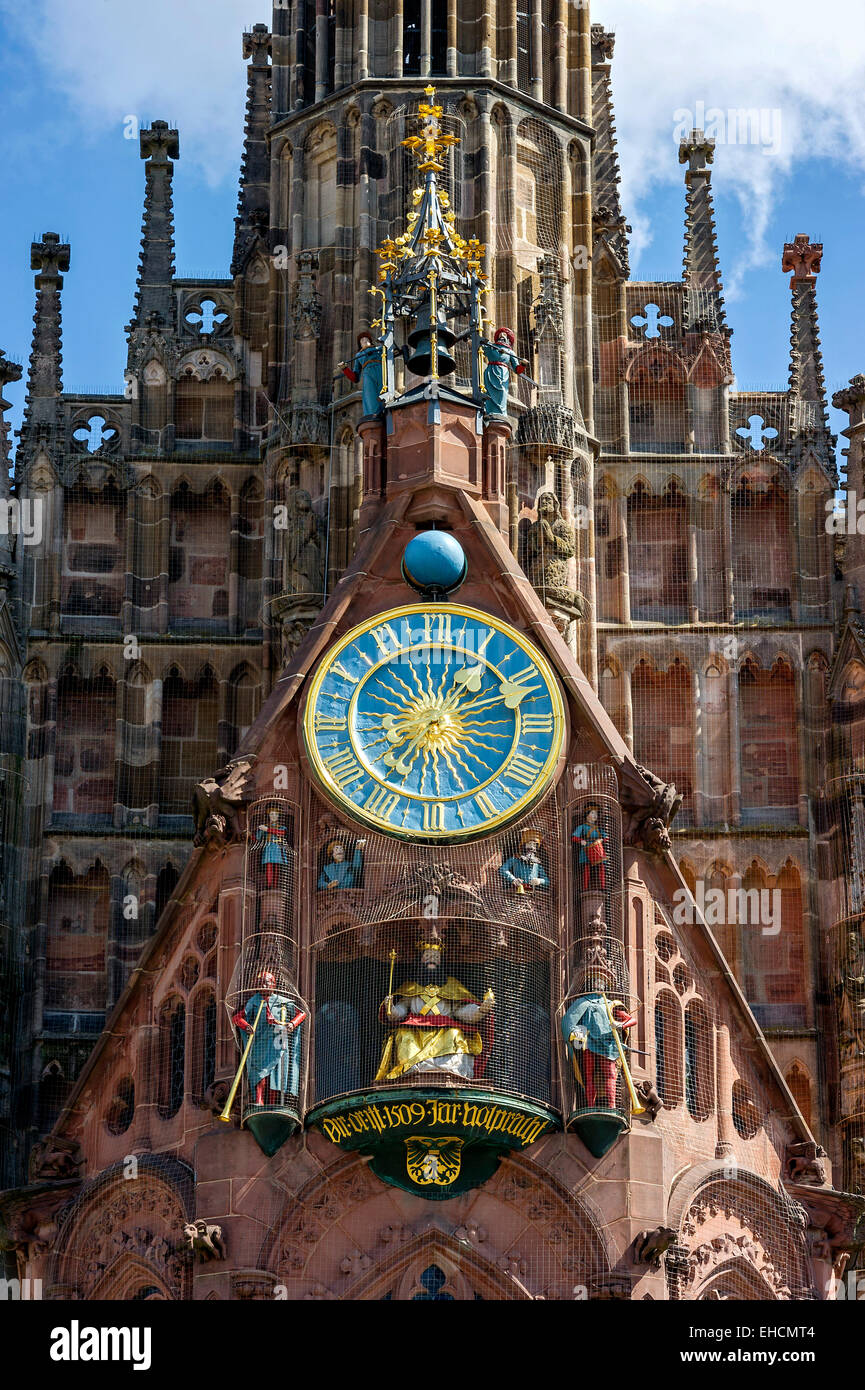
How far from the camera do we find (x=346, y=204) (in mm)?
48000

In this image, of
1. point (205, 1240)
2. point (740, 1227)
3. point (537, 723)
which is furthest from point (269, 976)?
point (740, 1227)

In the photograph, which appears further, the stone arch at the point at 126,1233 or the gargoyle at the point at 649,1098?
the stone arch at the point at 126,1233

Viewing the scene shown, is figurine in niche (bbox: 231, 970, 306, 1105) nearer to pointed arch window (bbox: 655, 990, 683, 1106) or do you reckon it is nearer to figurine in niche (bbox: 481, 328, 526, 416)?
pointed arch window (bbox: 655, 990, 683, 1106)

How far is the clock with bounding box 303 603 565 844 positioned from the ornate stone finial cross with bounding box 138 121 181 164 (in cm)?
988

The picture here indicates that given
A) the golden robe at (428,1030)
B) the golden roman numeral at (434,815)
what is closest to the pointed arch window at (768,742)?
the golden roman numeral at (434,815)

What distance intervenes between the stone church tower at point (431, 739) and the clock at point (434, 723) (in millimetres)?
44

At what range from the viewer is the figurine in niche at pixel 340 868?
41.5 meters

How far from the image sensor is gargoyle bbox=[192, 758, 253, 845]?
41594 millimetres

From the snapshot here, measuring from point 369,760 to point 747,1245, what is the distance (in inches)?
236

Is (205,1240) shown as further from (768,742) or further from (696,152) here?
(696,152)

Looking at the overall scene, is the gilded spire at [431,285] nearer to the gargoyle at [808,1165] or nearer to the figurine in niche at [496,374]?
the figurine in niche at [496,374]

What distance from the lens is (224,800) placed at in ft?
136

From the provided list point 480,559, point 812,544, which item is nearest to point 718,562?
point 812,544

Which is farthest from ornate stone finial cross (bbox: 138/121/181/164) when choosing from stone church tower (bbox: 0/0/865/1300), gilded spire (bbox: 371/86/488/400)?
gilded spire (bbox: 371/86/488/400)
